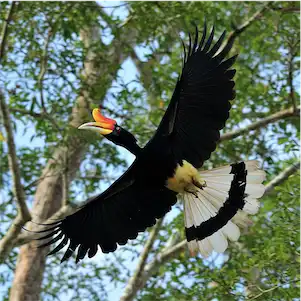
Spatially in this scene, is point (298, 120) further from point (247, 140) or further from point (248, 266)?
point (248, 266)

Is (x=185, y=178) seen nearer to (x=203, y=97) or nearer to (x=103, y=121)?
(x=203, y=97)

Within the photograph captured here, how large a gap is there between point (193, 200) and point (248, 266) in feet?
2.36

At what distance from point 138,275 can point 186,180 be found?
1900mm

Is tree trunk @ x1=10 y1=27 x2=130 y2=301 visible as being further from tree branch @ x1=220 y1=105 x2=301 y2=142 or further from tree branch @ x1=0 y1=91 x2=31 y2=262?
tree branch @ x1=220 y1=105 x2=301 y2=142

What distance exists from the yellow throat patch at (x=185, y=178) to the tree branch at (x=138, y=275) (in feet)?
5.22

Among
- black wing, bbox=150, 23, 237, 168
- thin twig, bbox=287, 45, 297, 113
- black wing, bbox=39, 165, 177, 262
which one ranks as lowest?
black wing, bbox=39, 165, 177, 262

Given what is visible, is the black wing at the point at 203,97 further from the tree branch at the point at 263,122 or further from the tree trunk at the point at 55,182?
the tree trunk at the point at 55,182

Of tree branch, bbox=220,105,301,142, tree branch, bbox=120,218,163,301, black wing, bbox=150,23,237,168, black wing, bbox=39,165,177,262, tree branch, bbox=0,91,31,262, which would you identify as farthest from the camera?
tree branch, bbox=220,105,301,142

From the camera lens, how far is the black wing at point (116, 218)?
4878mm

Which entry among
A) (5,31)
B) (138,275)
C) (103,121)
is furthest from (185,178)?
(5,31)

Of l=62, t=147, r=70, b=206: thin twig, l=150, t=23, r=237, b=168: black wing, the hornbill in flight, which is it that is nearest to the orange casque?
the hornbill in flight

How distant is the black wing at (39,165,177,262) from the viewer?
4878mm

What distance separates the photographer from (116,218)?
16.2 feet

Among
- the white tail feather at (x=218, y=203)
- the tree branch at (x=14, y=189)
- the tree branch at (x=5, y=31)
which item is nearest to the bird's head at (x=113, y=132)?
the white tail feather at (x=218, y=203)
